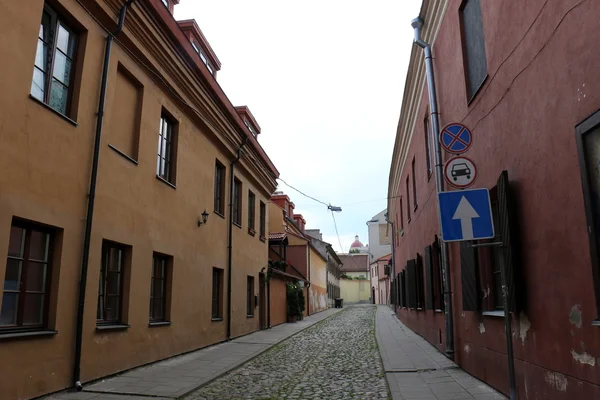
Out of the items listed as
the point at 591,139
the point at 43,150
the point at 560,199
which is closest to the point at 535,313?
the point at 560,199

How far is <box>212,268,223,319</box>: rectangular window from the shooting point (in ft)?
43.8

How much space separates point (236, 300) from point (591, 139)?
1221 centimetres

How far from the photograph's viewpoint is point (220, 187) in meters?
14.0

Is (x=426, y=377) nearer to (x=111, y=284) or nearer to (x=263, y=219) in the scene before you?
(x=111, y=284)

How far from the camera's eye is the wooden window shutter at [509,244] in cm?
522

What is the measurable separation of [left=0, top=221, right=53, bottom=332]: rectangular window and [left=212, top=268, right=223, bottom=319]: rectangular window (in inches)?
275

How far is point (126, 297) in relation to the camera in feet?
27.5

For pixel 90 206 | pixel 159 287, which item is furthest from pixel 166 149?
pixel 90 206

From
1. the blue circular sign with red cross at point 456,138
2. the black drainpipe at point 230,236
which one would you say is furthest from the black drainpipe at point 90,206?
the black drainpipe at point 230,236

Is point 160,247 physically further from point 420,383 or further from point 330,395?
point 420,383

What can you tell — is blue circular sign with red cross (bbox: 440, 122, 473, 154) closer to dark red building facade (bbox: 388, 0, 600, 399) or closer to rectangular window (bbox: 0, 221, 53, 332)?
dark red building facade (bbox: 388, 0, 600, 399)

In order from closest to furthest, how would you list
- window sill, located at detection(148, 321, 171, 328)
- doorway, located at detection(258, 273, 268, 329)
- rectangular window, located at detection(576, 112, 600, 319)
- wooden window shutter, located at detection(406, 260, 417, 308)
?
1. rectangular window, located at detection(576, 112, 600, 319)
2. window sill, located at detection(148, 321, 171, 328)
3. wooden window shutter, located at detection(406, 260, 417, 308)
4. doorway, located at detection(258, 273, 268, 329)

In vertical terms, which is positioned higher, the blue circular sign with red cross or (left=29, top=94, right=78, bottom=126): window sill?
(left=29, top=94, right=78, bottom=126): window sill

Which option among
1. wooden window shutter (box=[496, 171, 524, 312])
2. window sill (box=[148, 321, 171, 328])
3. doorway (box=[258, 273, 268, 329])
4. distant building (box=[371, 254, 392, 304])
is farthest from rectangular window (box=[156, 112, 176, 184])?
distant building (box=[371, 254, 392, 304])
